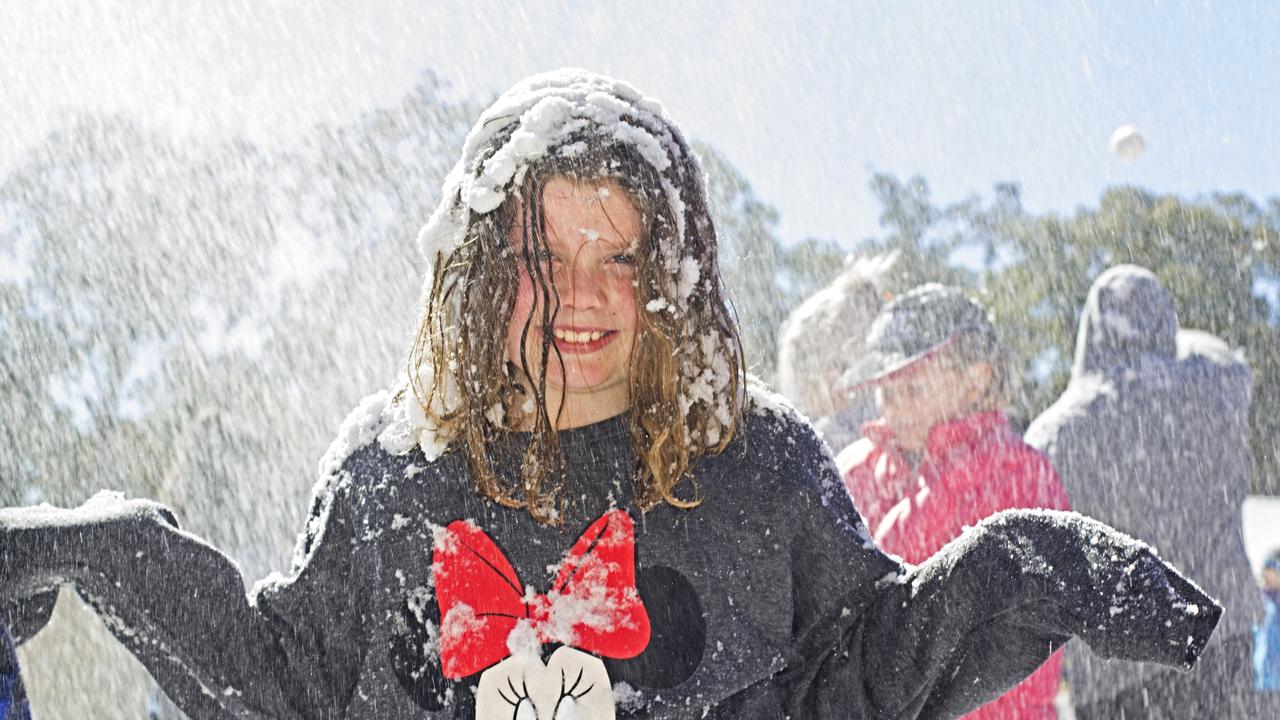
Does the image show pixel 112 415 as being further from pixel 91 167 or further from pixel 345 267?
pixel 91 167

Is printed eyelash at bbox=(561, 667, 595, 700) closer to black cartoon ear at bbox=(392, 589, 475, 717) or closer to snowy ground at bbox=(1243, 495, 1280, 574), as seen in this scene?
black cartoon ear at bbox=(392, 589, 475, 717)

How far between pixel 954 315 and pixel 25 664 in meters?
3.40

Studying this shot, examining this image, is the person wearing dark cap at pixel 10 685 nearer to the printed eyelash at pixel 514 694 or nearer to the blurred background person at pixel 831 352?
the printed eyelash at pixel 514 694

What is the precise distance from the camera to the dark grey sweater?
1677 millimetres

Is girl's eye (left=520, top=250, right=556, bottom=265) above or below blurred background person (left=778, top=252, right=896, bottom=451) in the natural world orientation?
above

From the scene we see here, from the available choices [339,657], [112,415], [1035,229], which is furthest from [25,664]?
[1035,229]

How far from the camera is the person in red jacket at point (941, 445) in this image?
3.09 metres

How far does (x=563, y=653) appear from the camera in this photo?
1707 mm

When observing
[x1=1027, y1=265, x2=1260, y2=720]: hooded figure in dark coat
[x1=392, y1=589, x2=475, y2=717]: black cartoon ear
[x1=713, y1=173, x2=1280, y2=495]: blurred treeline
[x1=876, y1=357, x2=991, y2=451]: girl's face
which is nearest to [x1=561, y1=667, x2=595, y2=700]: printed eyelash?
[x1=392, y1=589, x2=475, y2=717]: black cartoon ear

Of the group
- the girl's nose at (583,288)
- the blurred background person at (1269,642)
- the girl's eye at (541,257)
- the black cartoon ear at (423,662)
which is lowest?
the blurred background person at (1269,642)

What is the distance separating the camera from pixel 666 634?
1748 millimetres

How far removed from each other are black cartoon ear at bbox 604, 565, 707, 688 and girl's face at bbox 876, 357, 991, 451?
1740 mm

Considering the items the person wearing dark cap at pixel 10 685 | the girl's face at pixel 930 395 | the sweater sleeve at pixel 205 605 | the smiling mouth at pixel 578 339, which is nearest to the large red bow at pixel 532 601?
the sweater sleeve at pixel 205 605

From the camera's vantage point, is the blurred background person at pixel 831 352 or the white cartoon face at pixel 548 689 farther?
the blurred background person at pixel 831 352
